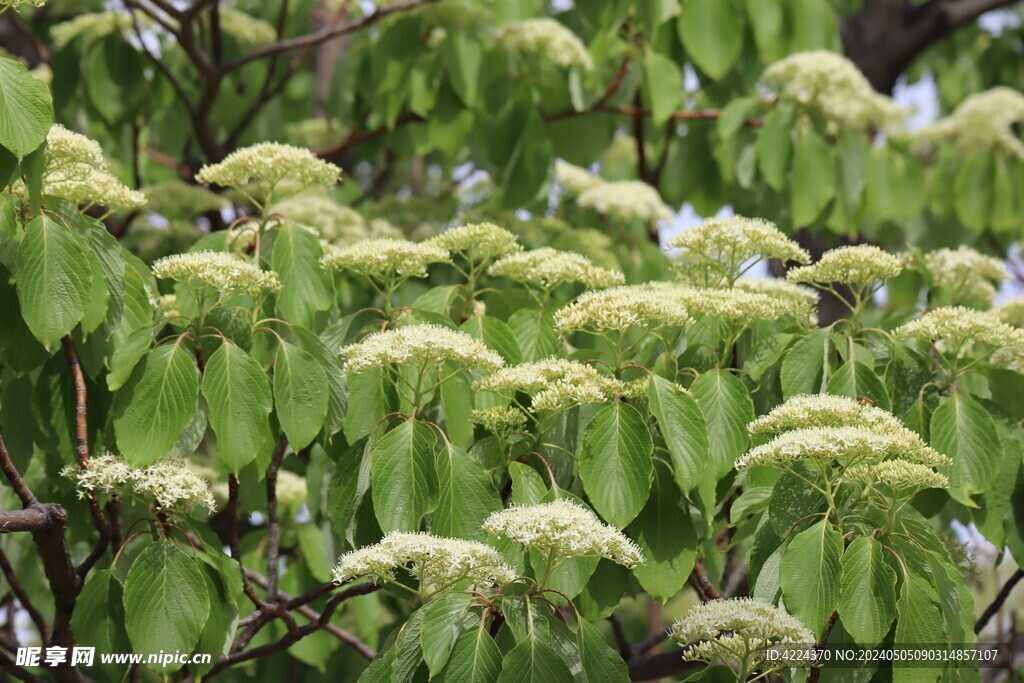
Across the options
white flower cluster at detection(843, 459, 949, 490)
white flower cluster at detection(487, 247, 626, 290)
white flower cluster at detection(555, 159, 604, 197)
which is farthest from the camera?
white flower cluster at detection(555, 159, 604, 197)

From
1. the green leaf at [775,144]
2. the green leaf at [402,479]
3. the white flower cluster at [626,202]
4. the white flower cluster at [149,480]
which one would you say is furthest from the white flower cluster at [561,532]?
the green leaf at [775,144]

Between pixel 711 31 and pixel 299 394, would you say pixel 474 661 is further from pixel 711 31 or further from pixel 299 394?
pixel 711 31

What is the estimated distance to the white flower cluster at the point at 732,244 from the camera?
321 centimetres

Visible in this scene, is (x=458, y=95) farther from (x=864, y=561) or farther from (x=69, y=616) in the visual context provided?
(x=864, y=561)

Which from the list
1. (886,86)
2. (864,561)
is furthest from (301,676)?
(886,86)

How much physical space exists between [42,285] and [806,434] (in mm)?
1800

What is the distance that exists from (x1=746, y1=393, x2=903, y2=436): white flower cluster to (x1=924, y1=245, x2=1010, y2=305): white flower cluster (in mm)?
1438

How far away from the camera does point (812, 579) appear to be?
2.47 m

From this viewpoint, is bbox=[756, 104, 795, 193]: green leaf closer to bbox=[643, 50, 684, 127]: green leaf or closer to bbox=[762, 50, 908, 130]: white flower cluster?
bbox=[762, 50, 908, 130]: white flower cluster

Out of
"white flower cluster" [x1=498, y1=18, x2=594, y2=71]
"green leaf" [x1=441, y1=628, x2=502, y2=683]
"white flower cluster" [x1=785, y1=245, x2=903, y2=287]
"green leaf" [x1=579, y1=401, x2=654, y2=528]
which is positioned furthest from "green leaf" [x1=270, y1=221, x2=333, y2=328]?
"white flower cluster" [x1=498, y1=18, x2=594, y2=71]

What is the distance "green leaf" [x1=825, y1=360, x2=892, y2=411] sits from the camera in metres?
3.03

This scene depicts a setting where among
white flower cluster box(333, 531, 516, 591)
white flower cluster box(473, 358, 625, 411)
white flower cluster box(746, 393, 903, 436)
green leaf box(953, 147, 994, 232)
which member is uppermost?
white flower cluster box(473, 358, 625, 411)

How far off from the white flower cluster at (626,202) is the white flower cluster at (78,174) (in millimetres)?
2465

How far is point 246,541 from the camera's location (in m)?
5.04
